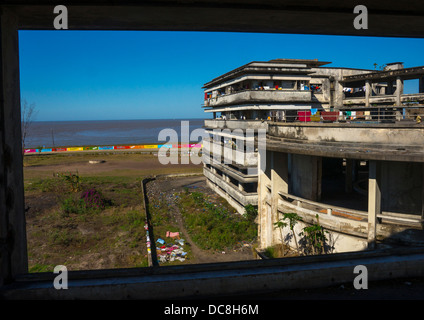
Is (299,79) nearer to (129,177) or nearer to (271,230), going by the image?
(271,230)

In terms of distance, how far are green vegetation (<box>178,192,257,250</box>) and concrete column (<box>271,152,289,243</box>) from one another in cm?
541

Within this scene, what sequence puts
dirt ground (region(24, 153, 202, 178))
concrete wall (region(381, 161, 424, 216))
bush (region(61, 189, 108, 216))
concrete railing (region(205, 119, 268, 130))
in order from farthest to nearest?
dirt ground (region(24, 153, 202, 178)) → concrete railing (region(205, 119, 268, 130)) → bush (region(61, 189, 108, 216)) → concrete wall (region(381, 161, 424, 216))

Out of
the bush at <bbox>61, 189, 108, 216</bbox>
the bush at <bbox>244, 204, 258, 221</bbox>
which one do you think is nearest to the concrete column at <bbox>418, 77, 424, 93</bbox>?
the bush at <bbox>244, 204, 258, 221</bbox>

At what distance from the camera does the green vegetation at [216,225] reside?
20.5 metres

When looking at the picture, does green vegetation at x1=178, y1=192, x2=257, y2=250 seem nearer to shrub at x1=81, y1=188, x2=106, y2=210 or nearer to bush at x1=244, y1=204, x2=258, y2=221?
bush at x1=244, y1=204, x2=258, y2=221

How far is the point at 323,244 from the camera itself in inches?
525

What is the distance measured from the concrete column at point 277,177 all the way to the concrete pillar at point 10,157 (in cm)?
1248

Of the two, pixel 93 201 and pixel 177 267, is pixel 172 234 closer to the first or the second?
pixel 93 201

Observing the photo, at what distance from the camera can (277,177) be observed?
50.9 feet

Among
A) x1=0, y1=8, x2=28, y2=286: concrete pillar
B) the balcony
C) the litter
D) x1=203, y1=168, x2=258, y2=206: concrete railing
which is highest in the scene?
the balcony

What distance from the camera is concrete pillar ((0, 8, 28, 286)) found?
3.57 metres

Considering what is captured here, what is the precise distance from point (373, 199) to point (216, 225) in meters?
12.9

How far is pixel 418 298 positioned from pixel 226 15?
3887 mm

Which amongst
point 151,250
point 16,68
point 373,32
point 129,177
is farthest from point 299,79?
point 16,68
